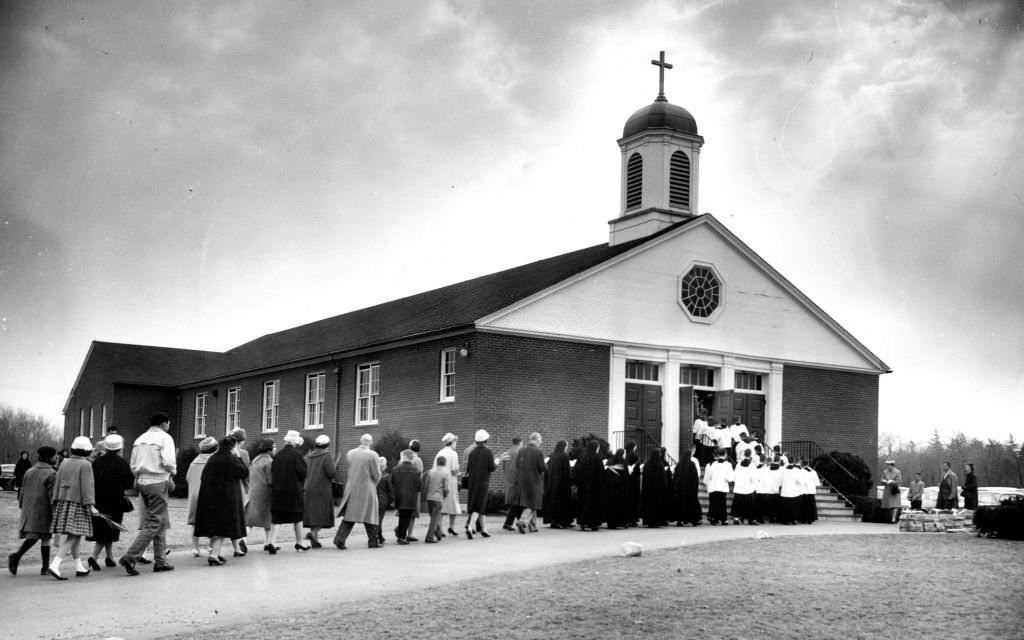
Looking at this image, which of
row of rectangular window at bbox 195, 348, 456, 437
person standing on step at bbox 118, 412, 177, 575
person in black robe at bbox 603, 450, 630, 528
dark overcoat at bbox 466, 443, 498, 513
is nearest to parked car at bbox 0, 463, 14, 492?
row of rectangular window at bbox 195, 348, 456, 437

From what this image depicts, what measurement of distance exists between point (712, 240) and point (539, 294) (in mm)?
5999

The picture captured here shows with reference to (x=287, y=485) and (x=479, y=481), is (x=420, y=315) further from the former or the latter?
(x=287, y=485)

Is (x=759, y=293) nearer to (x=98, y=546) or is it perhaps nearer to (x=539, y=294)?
(x=539, y=294)

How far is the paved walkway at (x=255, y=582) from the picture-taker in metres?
10.7

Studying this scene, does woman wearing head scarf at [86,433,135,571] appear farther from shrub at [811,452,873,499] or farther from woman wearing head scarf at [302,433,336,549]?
shrub at [811,452,873,499]

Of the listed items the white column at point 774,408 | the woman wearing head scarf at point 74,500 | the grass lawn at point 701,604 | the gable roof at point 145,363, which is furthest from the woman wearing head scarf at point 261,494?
the gable roof at point 145,363

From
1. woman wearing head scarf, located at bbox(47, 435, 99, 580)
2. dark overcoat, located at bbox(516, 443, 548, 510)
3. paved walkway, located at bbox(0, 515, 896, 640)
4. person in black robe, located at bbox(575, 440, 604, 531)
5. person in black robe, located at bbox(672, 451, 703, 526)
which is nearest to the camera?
paved walkway, located at bbox(0, 515, 896, 640)

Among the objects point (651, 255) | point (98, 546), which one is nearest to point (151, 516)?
point (98, 546)

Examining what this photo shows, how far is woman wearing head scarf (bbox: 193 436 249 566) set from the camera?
583 inches

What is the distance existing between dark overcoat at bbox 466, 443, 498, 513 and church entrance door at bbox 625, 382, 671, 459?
9500mm

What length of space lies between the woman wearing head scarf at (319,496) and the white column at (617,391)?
11.9 m

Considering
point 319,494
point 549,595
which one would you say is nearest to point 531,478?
point 319,494

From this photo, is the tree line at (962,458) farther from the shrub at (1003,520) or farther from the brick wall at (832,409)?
the shrub at (1003,520)

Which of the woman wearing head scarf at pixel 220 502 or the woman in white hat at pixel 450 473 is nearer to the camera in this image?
the woman wearing head scarf at pixel 220 502
